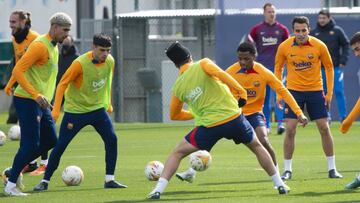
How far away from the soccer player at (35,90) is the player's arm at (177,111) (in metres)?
1.70

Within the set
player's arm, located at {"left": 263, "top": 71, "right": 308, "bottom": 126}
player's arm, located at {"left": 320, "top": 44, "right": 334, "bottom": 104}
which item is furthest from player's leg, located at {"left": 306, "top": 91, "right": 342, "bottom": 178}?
player's arm, located at {"left": 263, "top": 71, "right": 308, "bottom": 126}

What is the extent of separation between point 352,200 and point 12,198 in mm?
3913

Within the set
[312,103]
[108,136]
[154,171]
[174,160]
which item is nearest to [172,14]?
[312,103]

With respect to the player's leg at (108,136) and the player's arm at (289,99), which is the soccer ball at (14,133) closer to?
the player's leg at (108,136)

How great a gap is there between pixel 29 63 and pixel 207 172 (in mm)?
3753

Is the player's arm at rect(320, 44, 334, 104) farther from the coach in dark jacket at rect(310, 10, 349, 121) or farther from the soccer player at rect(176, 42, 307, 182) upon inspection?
the coach in dark jacket at rect(310, 10, 349, 121)

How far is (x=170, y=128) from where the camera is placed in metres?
25.8

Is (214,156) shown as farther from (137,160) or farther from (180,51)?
(180,51)

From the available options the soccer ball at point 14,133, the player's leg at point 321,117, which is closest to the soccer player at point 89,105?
the player's leg at point 321,117

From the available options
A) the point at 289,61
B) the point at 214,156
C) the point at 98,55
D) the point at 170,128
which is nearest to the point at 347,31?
the point at 170,128

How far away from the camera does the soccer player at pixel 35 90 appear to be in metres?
14.2

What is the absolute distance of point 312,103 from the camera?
1611 centimetres

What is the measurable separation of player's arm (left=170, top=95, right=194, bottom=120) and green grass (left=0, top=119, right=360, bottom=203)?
0.91m

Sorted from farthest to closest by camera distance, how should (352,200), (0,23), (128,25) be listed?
(0,23)
(128,25)
(352,200)
